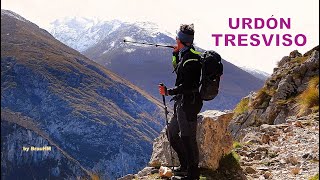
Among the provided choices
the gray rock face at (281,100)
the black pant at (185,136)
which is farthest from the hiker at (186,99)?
the gray rock face at (281,100)

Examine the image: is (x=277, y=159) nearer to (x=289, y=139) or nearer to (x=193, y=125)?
(x=289, y=139)

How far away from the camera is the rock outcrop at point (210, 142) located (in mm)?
11320

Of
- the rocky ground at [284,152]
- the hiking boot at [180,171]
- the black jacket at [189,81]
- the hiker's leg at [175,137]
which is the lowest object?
the rocky ground at [284,152]

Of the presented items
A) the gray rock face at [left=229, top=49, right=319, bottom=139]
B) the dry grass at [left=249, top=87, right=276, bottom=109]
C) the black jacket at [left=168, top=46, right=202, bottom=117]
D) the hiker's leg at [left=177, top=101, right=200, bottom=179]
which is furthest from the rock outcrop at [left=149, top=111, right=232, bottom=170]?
the dry grass at [left=249, top=87, right=276, bottom=109]

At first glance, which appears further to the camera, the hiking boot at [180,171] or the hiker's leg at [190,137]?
the hiking boot at [180,171]

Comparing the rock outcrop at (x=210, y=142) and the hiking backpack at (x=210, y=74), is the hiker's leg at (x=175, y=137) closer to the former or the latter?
the hiking backpack at (x=210, y=74)

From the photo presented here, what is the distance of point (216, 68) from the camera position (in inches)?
334

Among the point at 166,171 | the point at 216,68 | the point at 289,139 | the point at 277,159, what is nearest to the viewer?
the point at 216,68

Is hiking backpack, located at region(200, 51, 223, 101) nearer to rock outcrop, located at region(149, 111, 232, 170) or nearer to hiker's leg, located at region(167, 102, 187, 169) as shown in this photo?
hiker's leg, located at region(167, 102, 187, 169)

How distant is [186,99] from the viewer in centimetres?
844

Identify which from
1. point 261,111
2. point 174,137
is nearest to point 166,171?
point 174,137

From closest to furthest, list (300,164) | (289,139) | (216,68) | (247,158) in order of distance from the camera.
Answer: (216,68) < (300,164) < (247,158) < (289,139)

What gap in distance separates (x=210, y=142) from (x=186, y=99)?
3.32 m

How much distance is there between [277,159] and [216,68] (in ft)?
19.4
